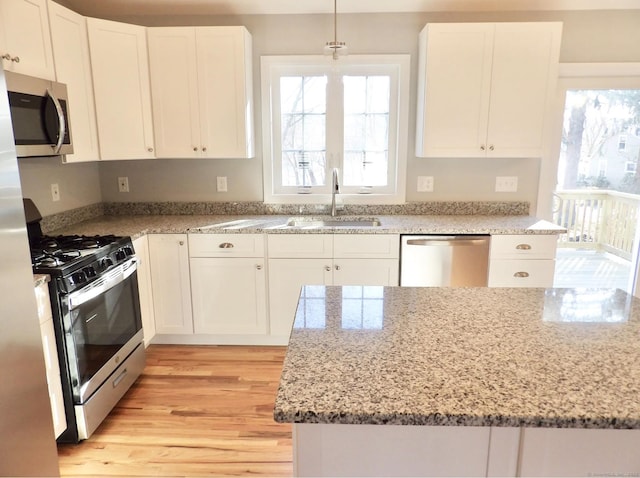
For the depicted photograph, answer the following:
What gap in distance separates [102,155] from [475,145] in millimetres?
2481

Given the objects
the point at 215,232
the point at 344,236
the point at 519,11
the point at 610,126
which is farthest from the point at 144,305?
the point at 610,126

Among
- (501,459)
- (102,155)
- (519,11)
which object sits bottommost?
(501,459)

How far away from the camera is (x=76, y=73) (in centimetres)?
254

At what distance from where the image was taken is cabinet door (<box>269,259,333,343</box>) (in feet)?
9.48

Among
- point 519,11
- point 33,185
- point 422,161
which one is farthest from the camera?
point 422,161

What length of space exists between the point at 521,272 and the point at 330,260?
4.14ft

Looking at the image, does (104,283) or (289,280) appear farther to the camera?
(289,280)

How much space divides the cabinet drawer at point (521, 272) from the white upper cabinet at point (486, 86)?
0.75 metres

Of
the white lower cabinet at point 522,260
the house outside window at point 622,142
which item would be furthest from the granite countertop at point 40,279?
the house outside window at point 622,142

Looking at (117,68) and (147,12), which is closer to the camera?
(117,68)

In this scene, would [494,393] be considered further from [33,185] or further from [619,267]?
[619,267]

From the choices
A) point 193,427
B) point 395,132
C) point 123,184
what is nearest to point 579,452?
point 193,427

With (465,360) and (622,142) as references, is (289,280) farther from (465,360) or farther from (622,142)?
(622,142)

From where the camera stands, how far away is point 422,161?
3.28 metres
